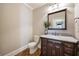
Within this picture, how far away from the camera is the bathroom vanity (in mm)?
1285

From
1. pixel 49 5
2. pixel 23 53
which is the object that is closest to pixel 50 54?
pixel 23 53

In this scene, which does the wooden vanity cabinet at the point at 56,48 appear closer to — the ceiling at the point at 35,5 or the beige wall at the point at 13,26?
the beige wall at the point at 13,26

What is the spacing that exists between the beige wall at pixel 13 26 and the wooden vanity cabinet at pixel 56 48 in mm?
305

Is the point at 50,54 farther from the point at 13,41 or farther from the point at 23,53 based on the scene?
the point at 13,41

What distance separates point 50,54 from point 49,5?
780 mm

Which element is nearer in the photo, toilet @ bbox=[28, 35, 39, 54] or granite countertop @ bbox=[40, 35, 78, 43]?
granite countertop @ bbox=[40, 35, 78, 43]

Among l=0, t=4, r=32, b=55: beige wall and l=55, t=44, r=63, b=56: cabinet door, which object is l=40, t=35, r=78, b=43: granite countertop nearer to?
l=55, t=44, r=63, b=56: cabinet door

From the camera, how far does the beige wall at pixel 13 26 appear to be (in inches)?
52.9

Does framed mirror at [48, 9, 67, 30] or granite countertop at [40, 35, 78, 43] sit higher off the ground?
framed mirror at [48, 9, 67, 30]

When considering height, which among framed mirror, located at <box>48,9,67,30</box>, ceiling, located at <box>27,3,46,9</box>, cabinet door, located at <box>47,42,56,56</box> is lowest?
cabinet door, located at <box>47,42,56,56</box>

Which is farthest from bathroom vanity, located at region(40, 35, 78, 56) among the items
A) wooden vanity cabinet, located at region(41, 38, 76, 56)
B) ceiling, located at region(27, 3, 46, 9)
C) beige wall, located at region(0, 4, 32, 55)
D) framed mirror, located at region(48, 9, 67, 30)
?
ceiling, located at region(27, 3, 46, 9)

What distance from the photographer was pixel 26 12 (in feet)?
4.88

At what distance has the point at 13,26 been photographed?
1.38m

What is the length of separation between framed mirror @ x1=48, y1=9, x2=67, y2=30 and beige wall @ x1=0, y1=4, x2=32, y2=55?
35 centimetres
